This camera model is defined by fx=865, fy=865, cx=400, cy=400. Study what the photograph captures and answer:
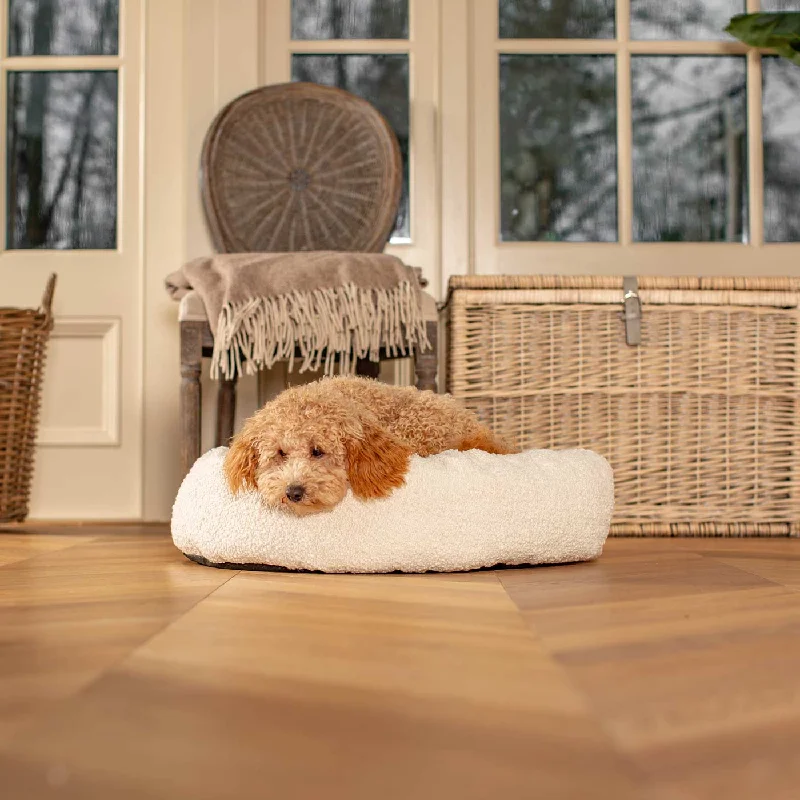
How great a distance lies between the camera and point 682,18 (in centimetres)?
239

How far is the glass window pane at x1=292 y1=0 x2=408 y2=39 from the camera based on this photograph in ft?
7.70

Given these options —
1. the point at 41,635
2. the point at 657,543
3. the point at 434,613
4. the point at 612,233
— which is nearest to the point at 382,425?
the point at 434,613

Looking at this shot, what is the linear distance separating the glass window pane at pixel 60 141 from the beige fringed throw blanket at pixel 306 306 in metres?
0.84

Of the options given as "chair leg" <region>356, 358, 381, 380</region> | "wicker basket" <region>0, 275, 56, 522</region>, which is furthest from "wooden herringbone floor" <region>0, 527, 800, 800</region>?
"chair leg" <region>356, 358, 381, 380</region>

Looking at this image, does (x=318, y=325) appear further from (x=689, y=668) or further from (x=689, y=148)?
(x=689, y=148)

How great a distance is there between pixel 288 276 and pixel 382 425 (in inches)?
22.6

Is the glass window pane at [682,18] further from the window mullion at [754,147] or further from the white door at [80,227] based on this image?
the white door at [80,227]

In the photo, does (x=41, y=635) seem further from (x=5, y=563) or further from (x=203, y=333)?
(x=203, y=333)

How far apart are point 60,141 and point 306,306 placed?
1148mm

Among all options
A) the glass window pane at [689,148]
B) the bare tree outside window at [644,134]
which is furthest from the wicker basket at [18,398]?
the glass window pane at [689,148]

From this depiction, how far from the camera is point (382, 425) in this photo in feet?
4.00

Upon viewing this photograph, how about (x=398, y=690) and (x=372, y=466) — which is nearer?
(x=398, y=690)

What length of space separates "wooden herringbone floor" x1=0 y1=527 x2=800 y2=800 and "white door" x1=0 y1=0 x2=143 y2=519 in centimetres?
130

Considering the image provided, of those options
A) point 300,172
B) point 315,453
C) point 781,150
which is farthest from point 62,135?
point 781,150
